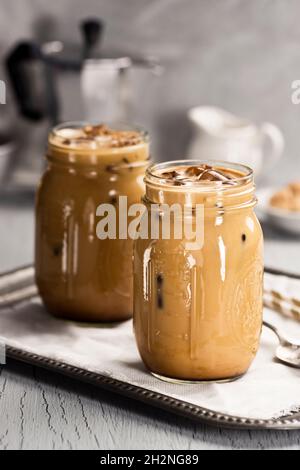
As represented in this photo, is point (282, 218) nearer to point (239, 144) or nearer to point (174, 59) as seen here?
point (239, 144)

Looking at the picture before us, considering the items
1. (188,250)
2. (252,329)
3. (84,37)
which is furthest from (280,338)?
(84,37)

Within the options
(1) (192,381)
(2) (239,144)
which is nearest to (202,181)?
(1) (192,381)

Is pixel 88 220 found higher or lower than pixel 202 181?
lower

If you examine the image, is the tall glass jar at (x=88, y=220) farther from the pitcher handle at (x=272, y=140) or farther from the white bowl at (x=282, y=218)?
the pitcher handle at (x=272, y=140)

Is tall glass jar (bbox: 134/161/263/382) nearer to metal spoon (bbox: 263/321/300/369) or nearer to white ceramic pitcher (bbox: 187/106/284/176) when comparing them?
metal spoon (bbox: 263/321/300/369)

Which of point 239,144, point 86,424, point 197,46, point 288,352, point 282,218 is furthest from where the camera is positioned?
point 197,46

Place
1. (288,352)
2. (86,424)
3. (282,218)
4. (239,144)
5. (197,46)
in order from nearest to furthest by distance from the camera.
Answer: (86,424) < (288,352) < (282,218) < (239,144) < (197,46)

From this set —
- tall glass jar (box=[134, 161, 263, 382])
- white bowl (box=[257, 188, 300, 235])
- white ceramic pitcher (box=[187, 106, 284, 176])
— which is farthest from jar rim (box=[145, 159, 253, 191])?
white ceramic pitcher (box=[187, 106, 284, 176])
